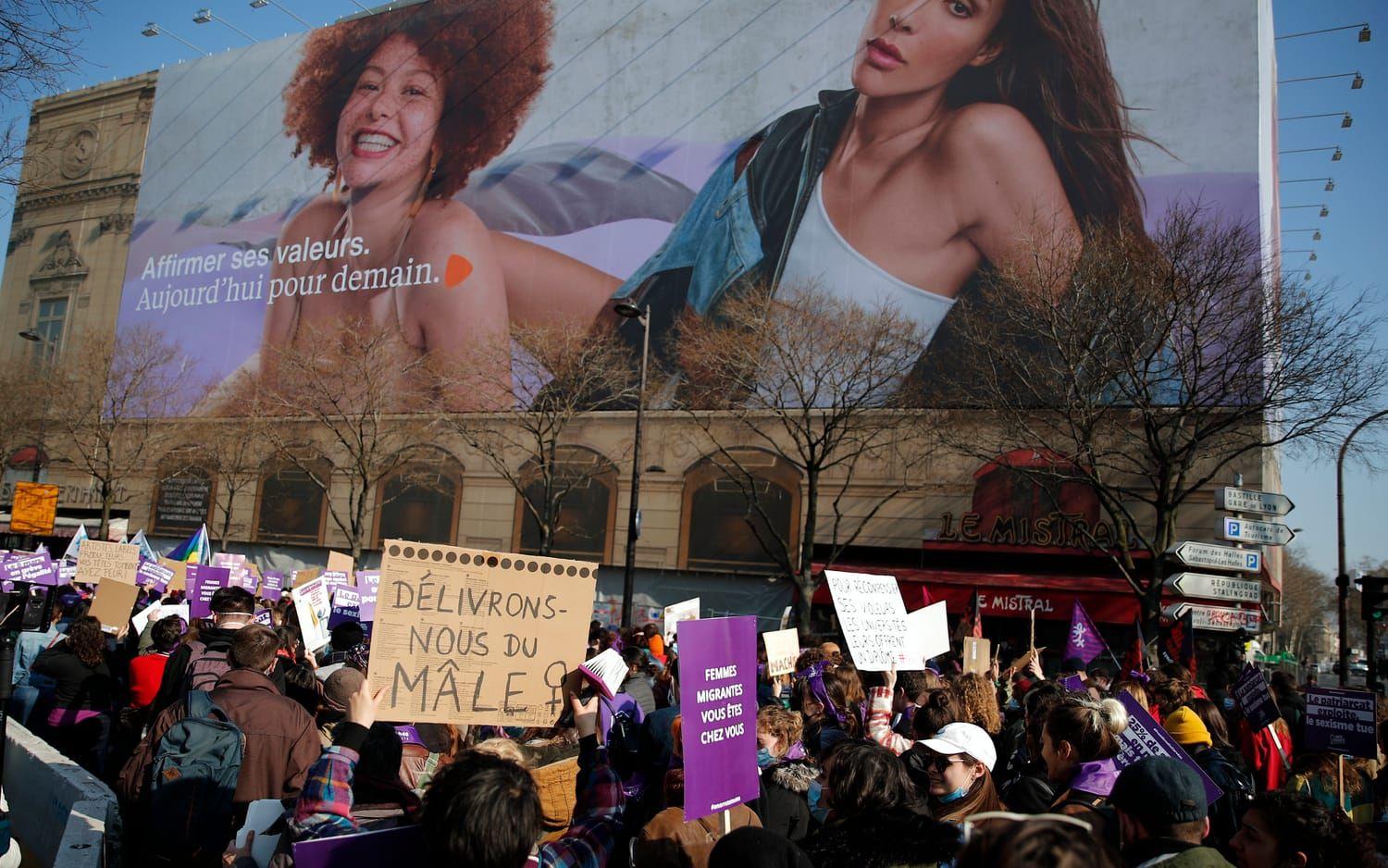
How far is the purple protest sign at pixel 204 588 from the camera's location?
12.4 meters

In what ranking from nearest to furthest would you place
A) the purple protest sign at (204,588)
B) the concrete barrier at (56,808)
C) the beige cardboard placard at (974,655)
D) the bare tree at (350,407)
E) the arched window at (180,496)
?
the concrete barrier at (56,808)
the beige cardboard placard at (974,655)
the purple protest sign at (204,588)
the bare tree at (350,407)
the arched window at (180,496)

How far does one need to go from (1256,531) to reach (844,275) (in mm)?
14879

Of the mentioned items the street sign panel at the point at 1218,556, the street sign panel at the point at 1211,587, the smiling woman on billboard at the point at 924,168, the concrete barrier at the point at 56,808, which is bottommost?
the concrete barrier at the point at 56,808

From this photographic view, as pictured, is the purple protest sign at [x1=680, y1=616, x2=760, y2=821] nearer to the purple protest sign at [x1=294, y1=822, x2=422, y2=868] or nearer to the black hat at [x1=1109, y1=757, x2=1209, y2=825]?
the purple protest sign at [x1=294, y1=822, x2=422, y2=868]

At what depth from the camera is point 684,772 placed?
3.94 m

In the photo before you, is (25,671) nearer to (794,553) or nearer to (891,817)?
(891,817)

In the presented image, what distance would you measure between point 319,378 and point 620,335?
375 inches

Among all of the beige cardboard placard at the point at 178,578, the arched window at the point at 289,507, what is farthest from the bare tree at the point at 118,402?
the beige cardboard placard at the point at 178,578

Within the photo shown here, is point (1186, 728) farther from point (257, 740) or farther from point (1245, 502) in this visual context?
point (1245, 502)

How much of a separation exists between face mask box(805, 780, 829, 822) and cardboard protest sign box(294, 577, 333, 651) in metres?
6.30

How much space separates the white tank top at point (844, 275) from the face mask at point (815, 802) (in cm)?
2448

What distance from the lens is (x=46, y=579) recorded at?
1530 centimetres

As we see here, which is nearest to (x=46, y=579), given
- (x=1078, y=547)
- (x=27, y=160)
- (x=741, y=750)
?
(x=27, y=160)

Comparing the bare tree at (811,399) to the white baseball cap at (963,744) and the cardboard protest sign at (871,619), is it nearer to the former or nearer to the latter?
the cardboard protest sign at (871,619)
